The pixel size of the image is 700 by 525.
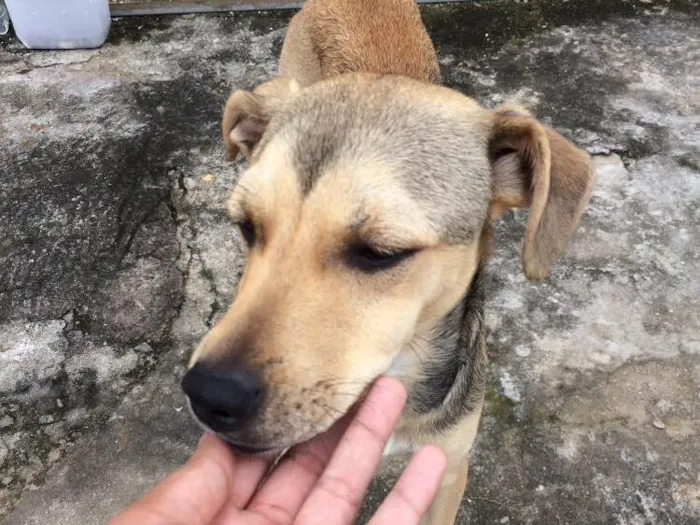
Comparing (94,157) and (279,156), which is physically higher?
(279,156)

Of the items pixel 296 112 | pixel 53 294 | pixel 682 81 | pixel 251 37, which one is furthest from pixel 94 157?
pixel 682 81

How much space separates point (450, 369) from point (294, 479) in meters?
1.00

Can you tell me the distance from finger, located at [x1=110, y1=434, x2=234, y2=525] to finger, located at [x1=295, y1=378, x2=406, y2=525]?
302mm

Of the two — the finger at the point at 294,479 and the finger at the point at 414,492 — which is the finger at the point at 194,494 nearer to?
the finger at the point at 294,479

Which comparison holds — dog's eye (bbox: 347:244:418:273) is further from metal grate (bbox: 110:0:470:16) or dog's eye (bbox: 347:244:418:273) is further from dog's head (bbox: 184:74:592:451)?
metal grate (bbox: 110:0:470:16)

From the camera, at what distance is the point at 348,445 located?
7.97 feet

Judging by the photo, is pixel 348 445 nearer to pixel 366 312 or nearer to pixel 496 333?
pixel 366 312

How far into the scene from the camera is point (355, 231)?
2.31 meters

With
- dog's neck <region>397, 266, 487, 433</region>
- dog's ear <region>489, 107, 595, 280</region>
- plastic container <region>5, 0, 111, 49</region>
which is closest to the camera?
dog's ear <region>489, 107, 595, 280</region>

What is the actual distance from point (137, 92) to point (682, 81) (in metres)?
5.36

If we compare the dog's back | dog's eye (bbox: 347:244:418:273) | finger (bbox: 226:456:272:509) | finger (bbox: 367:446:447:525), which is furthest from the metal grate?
finger (bbox: 367:446:447:525)

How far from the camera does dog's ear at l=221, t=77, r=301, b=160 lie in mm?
3182

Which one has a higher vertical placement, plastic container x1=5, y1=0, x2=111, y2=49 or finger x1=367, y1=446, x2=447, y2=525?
finger x1=367, y1=446, x2=447, y2=525

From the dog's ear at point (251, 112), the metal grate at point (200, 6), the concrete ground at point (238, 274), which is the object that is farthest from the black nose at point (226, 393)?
the metal grate at point (200, 6)
